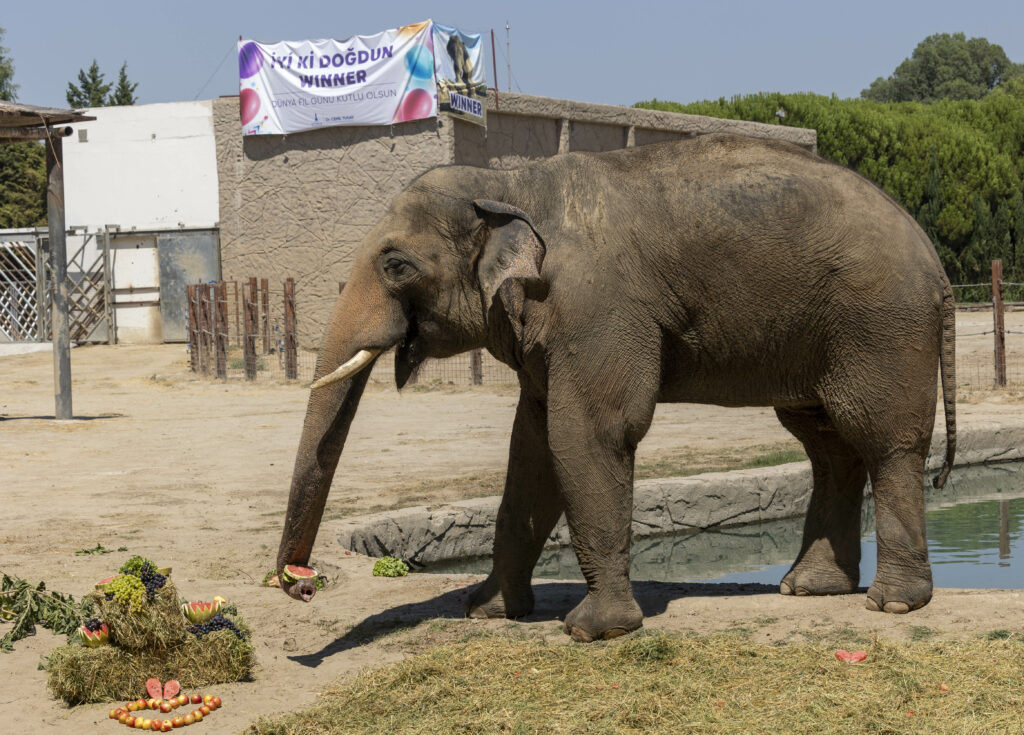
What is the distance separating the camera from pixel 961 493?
36.9ft

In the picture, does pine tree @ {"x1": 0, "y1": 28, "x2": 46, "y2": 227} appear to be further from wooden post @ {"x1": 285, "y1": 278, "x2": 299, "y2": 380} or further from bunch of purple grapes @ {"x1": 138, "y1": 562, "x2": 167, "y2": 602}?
bunch of purple grapes @ {"x1": 138, "y1": 562, "x2": 167, "y2": 602}

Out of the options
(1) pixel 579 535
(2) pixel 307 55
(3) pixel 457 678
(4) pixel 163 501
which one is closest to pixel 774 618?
(1) pixel 579 535

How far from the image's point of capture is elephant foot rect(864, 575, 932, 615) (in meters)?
5.54

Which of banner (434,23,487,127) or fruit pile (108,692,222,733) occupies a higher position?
banner (434,23,487,127)

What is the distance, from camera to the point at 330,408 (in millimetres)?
5219

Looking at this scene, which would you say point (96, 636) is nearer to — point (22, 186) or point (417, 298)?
point (417, 298)

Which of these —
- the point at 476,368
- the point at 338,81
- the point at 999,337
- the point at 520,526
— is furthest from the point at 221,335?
the point at 520,526

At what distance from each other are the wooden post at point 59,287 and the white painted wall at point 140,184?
12454 millimetres

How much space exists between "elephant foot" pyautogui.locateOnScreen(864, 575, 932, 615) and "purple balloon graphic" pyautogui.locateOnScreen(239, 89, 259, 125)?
21.6 metres

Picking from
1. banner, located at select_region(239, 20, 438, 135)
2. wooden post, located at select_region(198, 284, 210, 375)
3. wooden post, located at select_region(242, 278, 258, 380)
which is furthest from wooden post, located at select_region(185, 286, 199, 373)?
banner, located at select_region(239, 20, 438, 135)

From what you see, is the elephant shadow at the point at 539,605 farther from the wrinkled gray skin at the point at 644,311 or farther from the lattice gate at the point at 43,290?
the lattice gate at the point at 43,290

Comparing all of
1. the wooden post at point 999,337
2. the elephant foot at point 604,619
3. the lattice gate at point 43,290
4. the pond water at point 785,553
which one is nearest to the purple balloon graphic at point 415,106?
the lattice gate at point 43,290

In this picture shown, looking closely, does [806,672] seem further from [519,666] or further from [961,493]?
[961,493]

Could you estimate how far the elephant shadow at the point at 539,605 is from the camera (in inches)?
225
